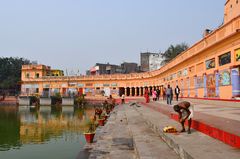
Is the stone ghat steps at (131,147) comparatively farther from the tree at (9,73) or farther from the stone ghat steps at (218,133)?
the tree at (9,73)

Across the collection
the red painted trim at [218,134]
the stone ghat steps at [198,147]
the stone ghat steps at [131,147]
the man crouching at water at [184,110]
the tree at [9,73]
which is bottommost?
the stone ghat steps at [131,147]

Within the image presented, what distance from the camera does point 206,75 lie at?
56.5 feet

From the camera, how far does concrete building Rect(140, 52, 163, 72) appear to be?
223 feet

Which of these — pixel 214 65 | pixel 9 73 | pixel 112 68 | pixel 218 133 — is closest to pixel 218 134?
pixel 218 133

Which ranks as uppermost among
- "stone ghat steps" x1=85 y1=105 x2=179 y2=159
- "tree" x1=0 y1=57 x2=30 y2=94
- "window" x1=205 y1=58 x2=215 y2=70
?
"tree" x1=0 y1=57 x2=30 y2=94

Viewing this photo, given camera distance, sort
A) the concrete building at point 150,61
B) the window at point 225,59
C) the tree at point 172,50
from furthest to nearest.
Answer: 1. the concrete building at point 150,61
2. the tree at point 172,50
3. the window at point 225,59

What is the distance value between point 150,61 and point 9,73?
3653 cm

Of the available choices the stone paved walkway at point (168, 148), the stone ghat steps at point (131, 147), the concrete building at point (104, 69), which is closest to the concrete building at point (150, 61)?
the concrete building at point (104, 69)

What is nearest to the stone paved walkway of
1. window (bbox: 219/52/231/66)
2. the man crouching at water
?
the man crouching at water

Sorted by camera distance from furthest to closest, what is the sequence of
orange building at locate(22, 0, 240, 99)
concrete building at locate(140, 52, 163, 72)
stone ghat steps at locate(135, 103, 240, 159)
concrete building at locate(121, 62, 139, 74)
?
concrete building at locate(121, 62, 139, 74)
concrete building at locate(140, 52, 163, 72)
orange building at locate(22, 0, 240, 99)
stone ghat steps at locate(135, 103, 240, 159)

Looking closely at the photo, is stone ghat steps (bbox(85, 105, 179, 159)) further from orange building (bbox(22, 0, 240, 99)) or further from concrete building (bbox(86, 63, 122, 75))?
concrete building (bbox(86, 63, 122, 75))

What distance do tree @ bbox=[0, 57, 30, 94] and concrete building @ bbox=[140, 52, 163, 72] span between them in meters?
31.5

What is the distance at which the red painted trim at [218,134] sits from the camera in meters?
5.31

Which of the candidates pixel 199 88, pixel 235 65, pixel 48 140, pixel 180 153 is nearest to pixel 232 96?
pixel 235 65
